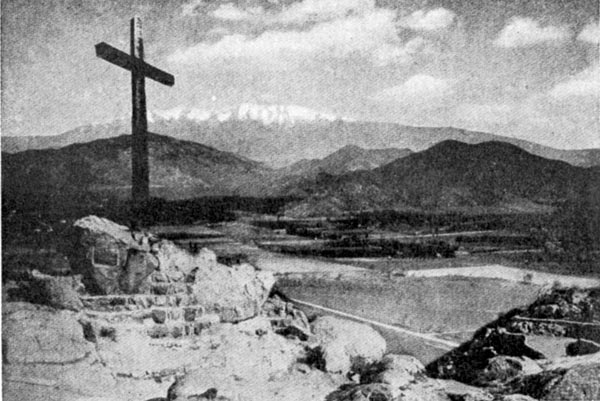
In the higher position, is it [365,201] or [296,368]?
[365,201]

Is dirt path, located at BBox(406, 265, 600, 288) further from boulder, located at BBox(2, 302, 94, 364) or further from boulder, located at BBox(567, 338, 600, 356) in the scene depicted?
boulder, located at BBox(2, 302, 94, 364)

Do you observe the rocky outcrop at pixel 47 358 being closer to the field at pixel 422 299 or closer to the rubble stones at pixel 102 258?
the rubble stones at pixel 102 258

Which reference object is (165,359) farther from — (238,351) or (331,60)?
(331,60)

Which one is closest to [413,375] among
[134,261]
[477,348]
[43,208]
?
[477,348]

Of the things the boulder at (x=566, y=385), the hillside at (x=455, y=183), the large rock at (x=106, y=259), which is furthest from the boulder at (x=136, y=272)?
the boulder at (x=566, y=385)

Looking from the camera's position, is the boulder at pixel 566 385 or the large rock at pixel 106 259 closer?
the boulder at pixel 566 385

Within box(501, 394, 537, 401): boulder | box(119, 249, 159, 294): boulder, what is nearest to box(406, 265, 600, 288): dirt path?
box(501, 394, 537, 401): boulder
